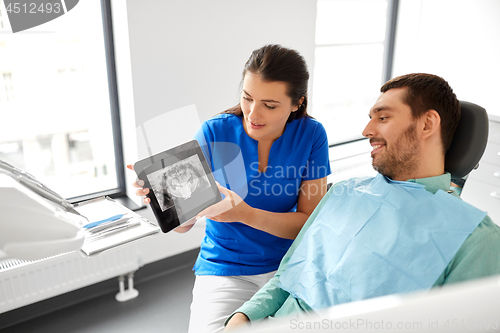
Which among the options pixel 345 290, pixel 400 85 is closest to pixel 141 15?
pixel 400 85

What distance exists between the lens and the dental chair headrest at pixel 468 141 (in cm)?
106

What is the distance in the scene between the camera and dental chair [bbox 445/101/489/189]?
106 centimetres

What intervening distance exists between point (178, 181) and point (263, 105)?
37cm

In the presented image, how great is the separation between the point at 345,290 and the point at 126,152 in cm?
151

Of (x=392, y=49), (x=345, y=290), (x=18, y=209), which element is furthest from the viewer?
(x=392, y=49)

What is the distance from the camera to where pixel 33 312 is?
74.3 inches

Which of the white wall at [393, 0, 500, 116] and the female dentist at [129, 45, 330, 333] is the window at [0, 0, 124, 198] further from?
the white wall at [393, 0, 500, 116]

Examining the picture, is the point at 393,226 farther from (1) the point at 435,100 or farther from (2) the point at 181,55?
(2) the point at 181,55

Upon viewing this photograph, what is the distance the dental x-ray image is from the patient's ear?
0.63 metres

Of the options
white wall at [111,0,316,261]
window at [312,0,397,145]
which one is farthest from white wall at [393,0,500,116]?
white wall at [111,0,316,261]

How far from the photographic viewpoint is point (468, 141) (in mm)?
1073

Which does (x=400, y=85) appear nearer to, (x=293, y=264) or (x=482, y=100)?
(x=293, y=264)

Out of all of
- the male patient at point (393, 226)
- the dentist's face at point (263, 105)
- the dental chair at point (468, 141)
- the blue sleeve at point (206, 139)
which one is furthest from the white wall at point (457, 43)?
the blue sleeve at point (206, 139)

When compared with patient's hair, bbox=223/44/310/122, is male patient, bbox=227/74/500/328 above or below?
below
